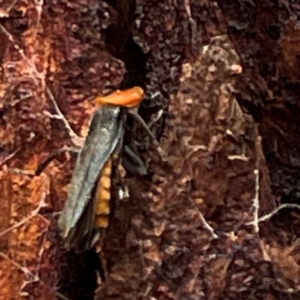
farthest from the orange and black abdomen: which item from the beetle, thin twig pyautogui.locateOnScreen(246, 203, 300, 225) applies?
thin twig pyautogui.locateOnScreen(246, 203, 300, 225)

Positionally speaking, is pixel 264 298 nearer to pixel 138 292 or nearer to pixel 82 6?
pixel 138 292

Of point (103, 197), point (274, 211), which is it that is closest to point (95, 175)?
point (103, 197)

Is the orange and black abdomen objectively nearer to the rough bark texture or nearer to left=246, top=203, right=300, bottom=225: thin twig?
the rough bark texture

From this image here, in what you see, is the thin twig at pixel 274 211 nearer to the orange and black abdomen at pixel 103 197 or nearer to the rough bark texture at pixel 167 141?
the rough bark texture at pixel 167 141

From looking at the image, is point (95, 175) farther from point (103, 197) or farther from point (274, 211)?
point (274, 211)
